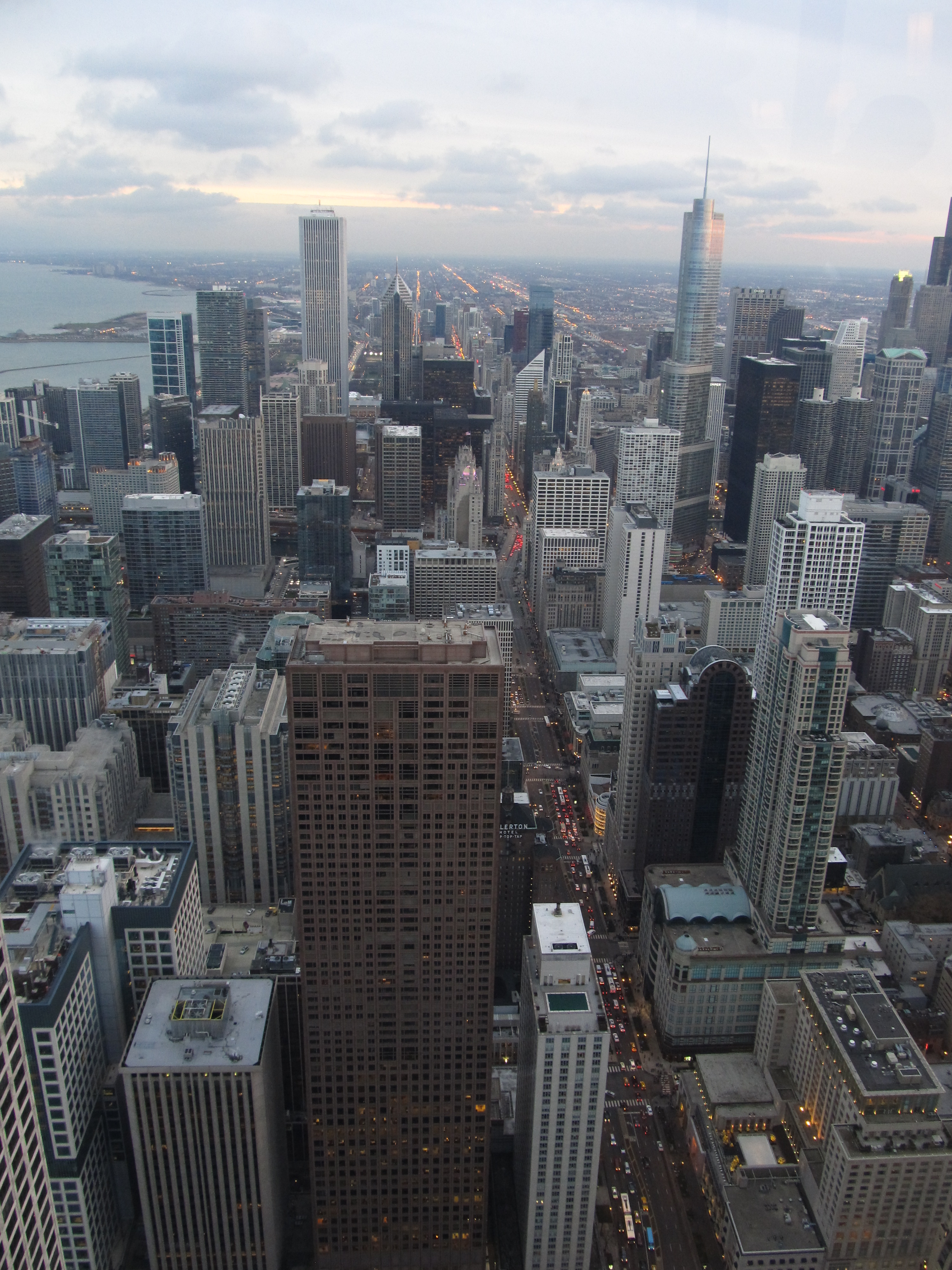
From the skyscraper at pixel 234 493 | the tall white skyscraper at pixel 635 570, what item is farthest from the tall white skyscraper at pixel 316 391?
the tall white skyscraper at pixel 635 570

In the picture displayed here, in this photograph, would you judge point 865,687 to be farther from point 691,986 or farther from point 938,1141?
point 938,1141

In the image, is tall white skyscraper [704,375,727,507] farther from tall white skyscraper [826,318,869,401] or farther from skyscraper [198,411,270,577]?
skyscraper [198,411,270,577]

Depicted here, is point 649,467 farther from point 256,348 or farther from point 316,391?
point 256,348

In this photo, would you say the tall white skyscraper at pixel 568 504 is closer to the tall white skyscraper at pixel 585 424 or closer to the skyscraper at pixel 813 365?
the tall white skyscraper at pixel 585 424

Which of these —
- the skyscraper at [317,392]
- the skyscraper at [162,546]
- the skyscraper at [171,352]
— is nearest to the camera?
the skyscraper at [162,546]

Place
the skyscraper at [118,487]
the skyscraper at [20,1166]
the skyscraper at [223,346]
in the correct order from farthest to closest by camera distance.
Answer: the skyscraper at [223,346], the skyscraper at [118,487], the skyscraper at [20,1166]

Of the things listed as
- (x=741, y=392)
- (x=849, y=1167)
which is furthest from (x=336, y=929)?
(x=741, y=392)

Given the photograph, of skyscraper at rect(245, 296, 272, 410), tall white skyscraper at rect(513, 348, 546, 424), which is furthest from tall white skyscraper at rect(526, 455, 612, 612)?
skyscraper at rect(245, 296, 272, 410)
